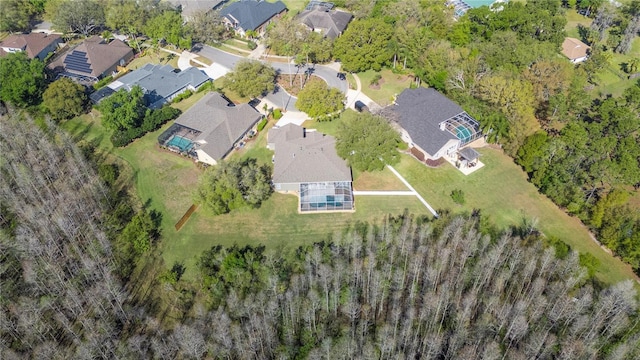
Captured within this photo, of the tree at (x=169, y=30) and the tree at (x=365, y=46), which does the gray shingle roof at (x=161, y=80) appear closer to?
the tree at (x=169, y=30)

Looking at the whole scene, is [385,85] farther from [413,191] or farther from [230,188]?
[230,188]

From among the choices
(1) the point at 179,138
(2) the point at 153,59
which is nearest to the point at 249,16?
(2) the point at 153,59

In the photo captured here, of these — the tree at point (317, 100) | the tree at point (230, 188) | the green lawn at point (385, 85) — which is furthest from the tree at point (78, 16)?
the tree at point (230, 188)

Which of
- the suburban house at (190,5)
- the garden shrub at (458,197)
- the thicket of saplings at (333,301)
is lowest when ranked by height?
the garden shrub at (458,197)

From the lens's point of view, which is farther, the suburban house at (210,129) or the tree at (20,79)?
the tree at (20,79)

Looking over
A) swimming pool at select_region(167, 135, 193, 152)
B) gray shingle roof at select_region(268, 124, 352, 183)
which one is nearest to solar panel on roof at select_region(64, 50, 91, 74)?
swimming pool at select_region(167, 135, 193, 152)

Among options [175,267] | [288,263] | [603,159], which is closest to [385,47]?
[603,159]

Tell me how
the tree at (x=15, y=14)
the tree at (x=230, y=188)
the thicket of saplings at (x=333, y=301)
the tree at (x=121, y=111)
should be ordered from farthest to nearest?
the tree at (x=15, y=14)
the tree at (x=121, y=111)
the tree at (x=230, y=188)
the thicket of saplings at (x=333, y=301)

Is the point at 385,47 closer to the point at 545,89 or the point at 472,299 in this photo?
the point at 545,89
